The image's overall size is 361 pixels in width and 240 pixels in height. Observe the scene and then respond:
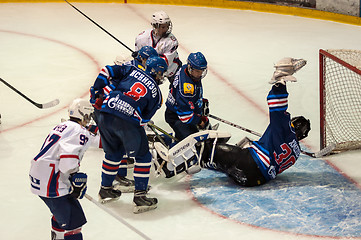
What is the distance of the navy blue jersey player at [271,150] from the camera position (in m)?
4.38

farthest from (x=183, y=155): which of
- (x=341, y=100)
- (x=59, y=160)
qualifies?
(x=341, y=100)

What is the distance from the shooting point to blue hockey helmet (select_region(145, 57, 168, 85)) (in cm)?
429

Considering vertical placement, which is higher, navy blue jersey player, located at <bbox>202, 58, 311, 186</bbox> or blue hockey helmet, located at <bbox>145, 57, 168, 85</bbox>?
blue hockey helmet, located at <bbox>145, 57, 168, 85</bbox>

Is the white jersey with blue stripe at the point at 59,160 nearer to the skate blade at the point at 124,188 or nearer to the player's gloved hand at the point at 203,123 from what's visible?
the skate blade at the point at 124,188

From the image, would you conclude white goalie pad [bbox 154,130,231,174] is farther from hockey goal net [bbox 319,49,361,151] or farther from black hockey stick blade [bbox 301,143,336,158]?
hockey goal net [bbox 319,49,361,151]

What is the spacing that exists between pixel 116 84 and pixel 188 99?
532mm

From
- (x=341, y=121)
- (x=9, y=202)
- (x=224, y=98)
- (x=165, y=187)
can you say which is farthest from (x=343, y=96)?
(x=9, y=202)

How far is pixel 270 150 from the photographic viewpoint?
4.48 metres

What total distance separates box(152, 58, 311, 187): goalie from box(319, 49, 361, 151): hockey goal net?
23.5 inches

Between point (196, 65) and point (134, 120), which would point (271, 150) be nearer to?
point (196, 65)

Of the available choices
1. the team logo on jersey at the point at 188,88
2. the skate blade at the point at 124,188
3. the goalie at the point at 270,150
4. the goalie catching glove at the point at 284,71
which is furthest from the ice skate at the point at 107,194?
the goalie catching glove at the point at 284,71

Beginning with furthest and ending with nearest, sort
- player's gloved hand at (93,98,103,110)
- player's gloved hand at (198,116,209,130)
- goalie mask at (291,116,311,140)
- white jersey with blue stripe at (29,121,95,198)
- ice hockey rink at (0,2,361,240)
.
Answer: player's gloved hand at (198,116,209,130) < goalie mask at (291,116,311,140) < player's gloved hand at (93,98,103,110) < ice hockey rink at (0,2,361,240) < white jersey with blue stripe at (29,121,95,198)

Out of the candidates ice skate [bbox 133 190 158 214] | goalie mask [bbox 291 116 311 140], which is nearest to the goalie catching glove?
goalie mask [bbox 291 116 311 140]

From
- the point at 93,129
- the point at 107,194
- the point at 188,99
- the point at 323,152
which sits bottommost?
the point at 323,152
